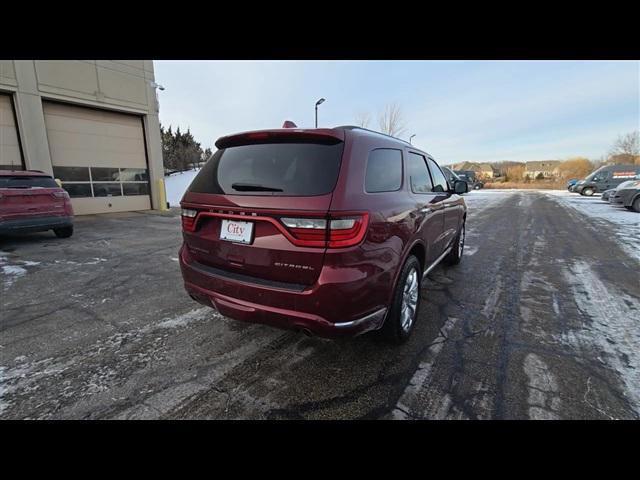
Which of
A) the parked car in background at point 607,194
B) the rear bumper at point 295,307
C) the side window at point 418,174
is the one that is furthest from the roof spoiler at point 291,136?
the parked car in background at point 607,194

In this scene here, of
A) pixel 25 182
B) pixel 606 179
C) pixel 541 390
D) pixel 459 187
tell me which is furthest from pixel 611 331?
pixel 606 179

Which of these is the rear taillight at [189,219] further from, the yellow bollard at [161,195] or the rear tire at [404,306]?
the yellow bollard at [161,195]

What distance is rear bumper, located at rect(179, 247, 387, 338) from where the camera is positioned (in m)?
1.96

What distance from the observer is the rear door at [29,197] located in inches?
232

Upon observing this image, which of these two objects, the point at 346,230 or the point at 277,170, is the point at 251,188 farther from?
the point at 346,230

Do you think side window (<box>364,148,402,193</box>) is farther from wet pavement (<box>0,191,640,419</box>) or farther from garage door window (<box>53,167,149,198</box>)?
garage door window (<box>53,167,149,198</box>)

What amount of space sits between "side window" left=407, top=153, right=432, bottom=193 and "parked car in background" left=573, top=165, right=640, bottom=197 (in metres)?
24.5

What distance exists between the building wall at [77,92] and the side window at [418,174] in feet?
42.5

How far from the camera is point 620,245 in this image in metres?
6.64

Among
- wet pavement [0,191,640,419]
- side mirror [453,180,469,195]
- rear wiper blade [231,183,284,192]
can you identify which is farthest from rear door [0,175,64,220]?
side mirror [453,180,469,195]
